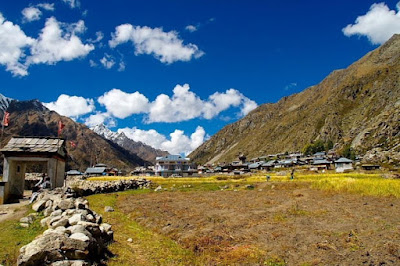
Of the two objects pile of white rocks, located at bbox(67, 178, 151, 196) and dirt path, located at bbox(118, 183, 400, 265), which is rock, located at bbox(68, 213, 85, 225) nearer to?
dirt path, located at bbox(118, 183, 400, 265)

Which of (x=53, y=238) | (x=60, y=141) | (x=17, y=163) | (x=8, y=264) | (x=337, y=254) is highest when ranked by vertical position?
(x=60, y=141)

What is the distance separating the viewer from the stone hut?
2703 cm

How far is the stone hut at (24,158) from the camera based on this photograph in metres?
27.0

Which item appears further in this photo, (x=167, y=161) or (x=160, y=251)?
(x=167, y=161)

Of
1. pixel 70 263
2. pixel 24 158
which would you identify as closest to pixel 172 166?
pixel 24 158

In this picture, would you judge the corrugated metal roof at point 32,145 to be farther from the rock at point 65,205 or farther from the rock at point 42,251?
the rock at point 42,251

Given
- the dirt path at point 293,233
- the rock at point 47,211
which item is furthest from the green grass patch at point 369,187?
the rock at point 47,211

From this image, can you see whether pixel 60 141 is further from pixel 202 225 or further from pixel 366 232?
pixel 366 232

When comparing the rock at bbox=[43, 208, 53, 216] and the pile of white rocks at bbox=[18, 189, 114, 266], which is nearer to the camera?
the pile of white rocks at bbox=[18, 189, 114, 266]

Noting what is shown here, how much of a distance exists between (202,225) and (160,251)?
16.0 feet

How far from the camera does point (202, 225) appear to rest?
16984mm

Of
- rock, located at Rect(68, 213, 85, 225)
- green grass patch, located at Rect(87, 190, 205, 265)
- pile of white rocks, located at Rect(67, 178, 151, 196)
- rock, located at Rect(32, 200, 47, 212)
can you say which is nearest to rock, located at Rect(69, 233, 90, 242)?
green grass patch, located at Rect(87, 190, 205, 265)

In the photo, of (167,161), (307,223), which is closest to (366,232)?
(307,223)

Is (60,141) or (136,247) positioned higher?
(60,141)
